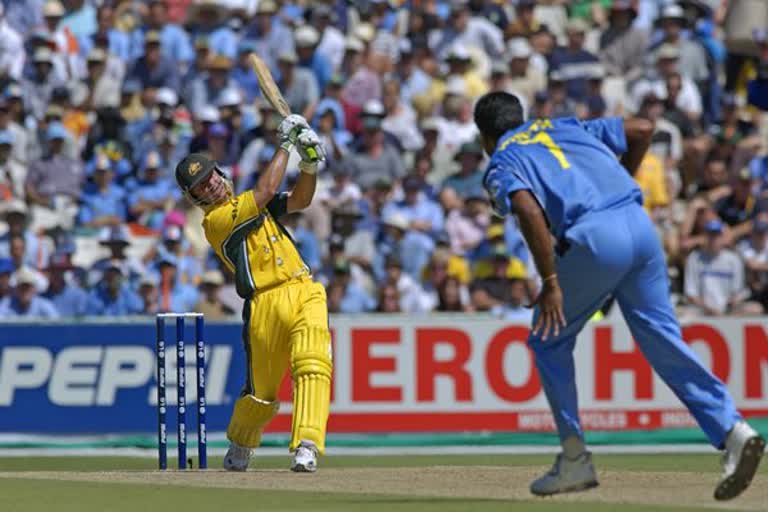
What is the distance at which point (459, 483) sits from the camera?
9.84 m

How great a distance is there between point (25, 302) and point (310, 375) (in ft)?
24.1

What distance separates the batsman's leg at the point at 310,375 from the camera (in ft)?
34.6

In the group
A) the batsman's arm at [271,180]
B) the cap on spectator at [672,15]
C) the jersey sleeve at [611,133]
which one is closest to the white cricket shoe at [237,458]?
the batsman's arm at [271,180]

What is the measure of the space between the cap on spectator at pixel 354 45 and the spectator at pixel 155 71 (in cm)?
195

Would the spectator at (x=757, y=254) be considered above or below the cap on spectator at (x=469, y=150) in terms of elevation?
below

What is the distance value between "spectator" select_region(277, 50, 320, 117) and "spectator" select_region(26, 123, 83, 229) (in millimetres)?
2451

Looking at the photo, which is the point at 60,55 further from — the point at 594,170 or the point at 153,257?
the point at 594,170

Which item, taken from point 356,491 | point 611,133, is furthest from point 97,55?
point 611,133

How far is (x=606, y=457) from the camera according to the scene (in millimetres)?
13812

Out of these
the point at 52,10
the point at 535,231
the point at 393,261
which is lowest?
the point at 393,261

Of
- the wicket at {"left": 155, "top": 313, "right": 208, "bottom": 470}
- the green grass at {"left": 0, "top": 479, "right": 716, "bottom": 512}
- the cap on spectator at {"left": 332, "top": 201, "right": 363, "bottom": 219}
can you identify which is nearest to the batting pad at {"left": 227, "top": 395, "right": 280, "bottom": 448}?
the wicket at {"left": 155, "top": 313, "right": 208, "bottom": 470}

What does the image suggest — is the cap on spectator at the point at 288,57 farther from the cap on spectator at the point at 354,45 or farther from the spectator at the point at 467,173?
the spectator at the point at 467,173

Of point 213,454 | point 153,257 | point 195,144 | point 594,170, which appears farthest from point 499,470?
point 195,144

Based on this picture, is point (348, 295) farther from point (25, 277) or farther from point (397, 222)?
point (25, 277)
